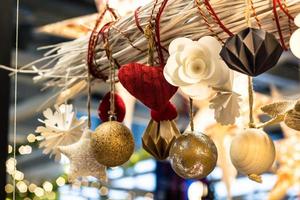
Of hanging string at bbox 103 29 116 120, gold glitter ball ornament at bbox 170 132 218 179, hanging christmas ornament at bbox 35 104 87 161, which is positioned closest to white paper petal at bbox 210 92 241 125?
gold glitter ball ornament at bbox 170 132 218 179

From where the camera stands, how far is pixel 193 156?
2.33 ft

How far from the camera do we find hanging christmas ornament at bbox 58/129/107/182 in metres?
0.88

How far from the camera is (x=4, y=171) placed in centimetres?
93

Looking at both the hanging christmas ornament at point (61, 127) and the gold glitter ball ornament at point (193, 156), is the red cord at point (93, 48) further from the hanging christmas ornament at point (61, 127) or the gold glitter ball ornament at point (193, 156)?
the gold glitter ball ornament at point (193, 156)

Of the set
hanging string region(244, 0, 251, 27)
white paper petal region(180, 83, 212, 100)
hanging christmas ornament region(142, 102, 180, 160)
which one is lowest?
hanging christmas ornament region(142, 102, 180, 160)

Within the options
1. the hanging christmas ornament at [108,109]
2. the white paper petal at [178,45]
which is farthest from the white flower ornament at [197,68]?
the hanging christmas ornament at [108,109]

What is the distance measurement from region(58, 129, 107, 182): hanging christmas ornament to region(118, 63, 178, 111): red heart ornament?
16 centimetres

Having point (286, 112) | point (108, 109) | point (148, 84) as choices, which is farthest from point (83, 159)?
point (286, 112)

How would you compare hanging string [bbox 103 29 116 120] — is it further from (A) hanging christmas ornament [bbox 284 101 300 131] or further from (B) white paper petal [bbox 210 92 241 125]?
→ (A) hanging christmas ornament [bbox 284 101 300 131]

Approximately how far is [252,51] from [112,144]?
246 millimetres

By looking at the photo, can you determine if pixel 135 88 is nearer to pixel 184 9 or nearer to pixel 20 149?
pixel 184 9

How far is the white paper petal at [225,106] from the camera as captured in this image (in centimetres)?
74

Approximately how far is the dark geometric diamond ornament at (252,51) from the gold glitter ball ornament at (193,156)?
12cm

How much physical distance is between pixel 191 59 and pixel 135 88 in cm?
9
